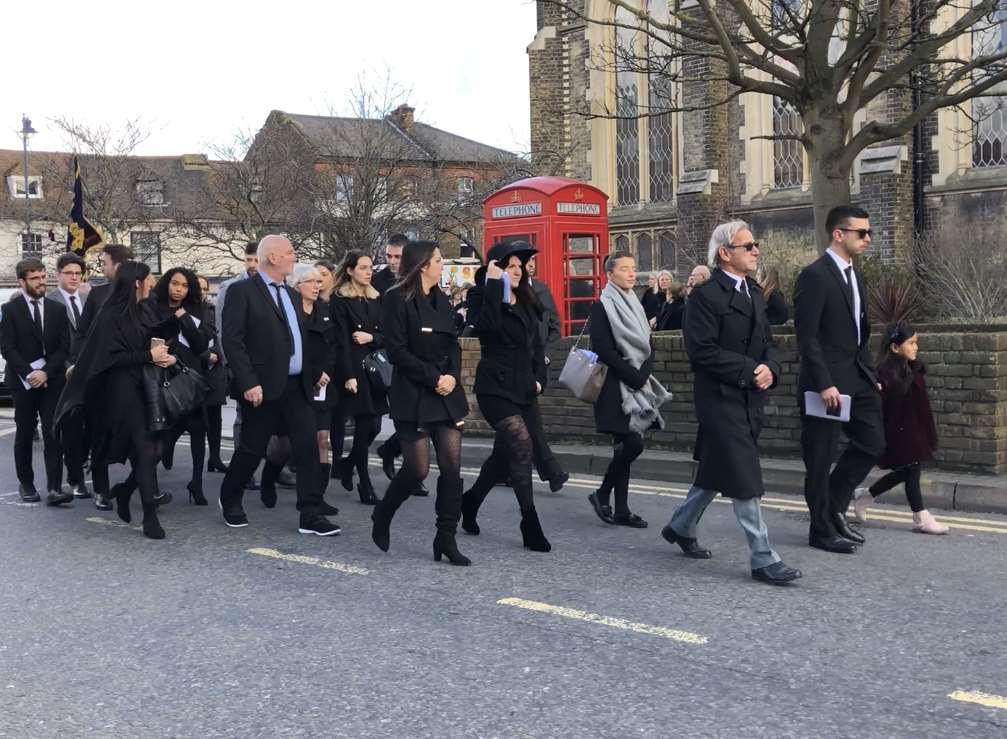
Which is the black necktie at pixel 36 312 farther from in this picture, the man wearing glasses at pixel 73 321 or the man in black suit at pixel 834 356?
the man in black suit at pixel 834 356

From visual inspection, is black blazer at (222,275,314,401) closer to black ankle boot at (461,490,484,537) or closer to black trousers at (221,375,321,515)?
black trousers at (221,375,321,515)

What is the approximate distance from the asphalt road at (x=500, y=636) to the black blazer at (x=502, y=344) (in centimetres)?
102

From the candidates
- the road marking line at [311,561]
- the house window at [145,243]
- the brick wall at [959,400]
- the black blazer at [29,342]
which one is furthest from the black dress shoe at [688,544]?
the house window at [145,243]

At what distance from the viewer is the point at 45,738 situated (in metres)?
4.28

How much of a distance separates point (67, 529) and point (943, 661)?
600 cm

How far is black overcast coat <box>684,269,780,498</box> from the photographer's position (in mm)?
6398

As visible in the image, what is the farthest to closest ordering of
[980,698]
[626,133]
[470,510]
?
[626,133] → [470,510] → [980,698]

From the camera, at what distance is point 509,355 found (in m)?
7.06

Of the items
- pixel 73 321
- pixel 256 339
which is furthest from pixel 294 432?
pixel 73 321

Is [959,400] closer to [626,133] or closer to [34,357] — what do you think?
[34,357]

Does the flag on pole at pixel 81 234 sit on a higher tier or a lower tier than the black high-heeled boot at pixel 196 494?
higher

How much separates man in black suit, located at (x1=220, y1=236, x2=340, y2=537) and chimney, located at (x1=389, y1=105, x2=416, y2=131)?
2265 cm

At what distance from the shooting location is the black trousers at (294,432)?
7.90m

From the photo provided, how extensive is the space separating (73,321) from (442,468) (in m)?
4.44
